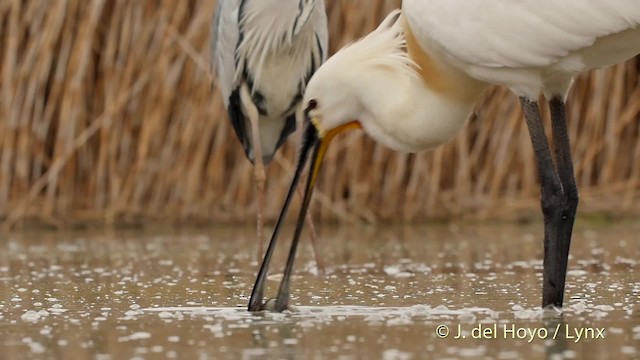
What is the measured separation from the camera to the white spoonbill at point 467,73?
5.49 m

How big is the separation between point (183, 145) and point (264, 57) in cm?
217

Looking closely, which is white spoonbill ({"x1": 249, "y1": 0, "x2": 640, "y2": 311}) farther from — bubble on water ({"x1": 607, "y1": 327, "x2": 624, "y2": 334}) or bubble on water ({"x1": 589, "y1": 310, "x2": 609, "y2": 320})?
bubble on water ({"x1": 607, "y1": 327, "x2": 624, "y2": 334})

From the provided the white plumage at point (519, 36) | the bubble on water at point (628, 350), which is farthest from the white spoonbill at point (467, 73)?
the bubble on water at point (628, 350)

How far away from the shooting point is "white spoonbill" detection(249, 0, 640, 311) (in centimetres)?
549

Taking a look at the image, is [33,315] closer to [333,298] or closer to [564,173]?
[333,298]

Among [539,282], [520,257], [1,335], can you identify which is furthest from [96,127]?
[1,335]

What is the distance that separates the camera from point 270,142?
8898 mm

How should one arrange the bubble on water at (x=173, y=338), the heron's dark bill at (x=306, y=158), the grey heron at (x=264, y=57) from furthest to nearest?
the grey heron at (x=264, y=57), the heron's dark bill at (x=306, y=158), the bubble on water at (x=173, y=338)

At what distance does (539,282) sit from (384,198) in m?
3.92

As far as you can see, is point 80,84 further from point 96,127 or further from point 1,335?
point 1,335

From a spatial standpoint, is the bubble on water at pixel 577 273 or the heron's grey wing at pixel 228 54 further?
the heron's grey wing at pixel 228 54

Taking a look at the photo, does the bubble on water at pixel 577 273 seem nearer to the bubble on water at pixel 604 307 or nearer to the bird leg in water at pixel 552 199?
the bird leg in water at pixel 552 199

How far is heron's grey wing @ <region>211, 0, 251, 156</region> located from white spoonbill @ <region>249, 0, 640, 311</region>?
242 centimetres

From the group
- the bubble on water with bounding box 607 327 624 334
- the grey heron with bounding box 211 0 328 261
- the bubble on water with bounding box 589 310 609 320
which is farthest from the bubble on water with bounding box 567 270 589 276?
the bubble on water with bounding box 607 327 624 334
